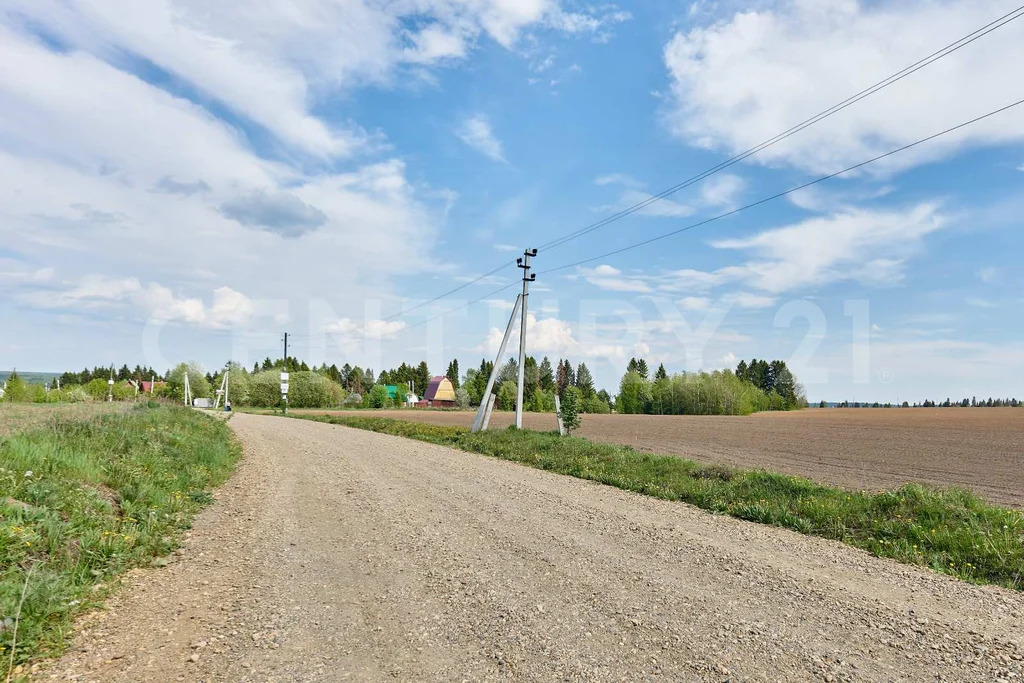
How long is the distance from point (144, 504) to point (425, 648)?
6372 millimetres

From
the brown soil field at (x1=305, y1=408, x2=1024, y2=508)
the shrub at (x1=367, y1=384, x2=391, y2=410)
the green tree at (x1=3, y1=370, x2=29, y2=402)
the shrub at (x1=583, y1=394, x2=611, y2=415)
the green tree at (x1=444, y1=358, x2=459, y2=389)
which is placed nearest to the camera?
the brown soil field at (x1=305, y1=408, x2=1024, y2=508)

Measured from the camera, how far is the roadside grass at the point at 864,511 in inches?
290

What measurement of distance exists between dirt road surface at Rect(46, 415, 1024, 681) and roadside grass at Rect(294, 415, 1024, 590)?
0.72 metres

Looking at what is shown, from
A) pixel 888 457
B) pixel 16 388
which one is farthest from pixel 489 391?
pixel 16 388

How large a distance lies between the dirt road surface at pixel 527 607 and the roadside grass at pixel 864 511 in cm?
72

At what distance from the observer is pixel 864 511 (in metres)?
9.70

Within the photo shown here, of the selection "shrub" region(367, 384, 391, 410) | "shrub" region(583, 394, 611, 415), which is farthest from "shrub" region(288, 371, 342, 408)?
"shrub" region(583, 394, 611, 415)

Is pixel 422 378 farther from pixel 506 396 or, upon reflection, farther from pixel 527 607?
pixel 527 607

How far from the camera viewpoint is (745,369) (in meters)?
135

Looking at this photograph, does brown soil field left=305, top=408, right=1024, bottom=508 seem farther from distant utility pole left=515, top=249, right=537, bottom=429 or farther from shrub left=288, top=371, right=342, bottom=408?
shrub left=288, top=371, right=342, bottom=408

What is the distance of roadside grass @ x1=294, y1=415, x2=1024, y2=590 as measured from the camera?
7375 mm

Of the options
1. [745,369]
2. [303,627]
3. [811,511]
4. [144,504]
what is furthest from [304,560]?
[745,369]

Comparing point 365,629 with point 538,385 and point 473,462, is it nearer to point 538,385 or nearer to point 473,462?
point 473,462

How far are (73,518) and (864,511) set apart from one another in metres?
11.8
